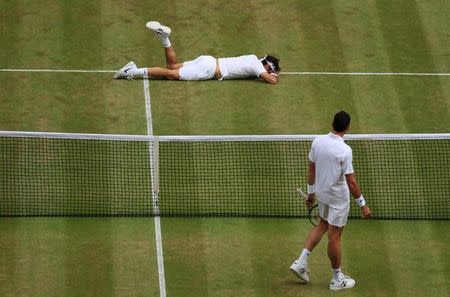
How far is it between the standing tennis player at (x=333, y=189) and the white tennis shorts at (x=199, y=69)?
5.74m

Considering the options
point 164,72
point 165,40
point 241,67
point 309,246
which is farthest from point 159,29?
point 309,246

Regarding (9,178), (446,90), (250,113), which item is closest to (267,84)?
(250,113)

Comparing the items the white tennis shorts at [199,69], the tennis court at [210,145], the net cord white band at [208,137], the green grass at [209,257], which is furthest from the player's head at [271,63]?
the green grass at [209,257]

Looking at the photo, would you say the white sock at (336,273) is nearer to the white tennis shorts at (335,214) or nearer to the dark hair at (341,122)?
the white tennis shorts at (335,214)

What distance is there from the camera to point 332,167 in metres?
14.9

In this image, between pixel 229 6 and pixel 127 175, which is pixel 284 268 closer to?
pixel 127 175

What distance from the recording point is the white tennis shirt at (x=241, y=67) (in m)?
20.7

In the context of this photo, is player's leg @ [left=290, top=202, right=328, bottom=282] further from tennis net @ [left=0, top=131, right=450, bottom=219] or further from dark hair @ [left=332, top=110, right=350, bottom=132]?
tennis net @ [left=0, top=131, right=450, bottom=219]

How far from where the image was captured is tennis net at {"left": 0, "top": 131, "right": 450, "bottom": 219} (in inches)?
688

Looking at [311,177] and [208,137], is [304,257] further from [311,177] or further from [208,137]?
[208,137]

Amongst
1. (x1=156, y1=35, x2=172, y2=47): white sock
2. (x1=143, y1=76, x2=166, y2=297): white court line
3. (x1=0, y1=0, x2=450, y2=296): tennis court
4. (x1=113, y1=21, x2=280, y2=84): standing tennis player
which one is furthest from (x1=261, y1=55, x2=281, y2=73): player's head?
(x1=143, y1=76, x2=166, y2=297): white court line

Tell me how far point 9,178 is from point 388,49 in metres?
7.23

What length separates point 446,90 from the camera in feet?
68.3

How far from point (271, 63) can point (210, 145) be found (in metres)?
2.66
